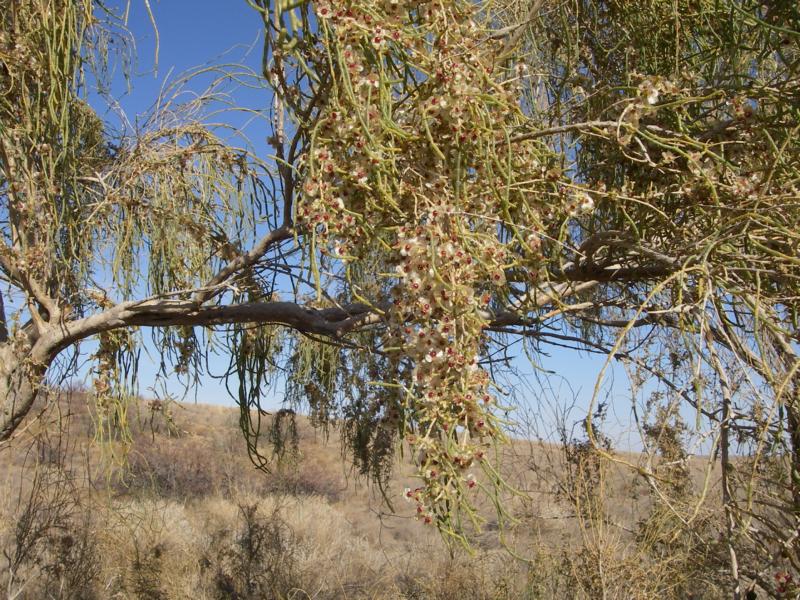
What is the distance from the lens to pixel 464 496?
129 centimetres

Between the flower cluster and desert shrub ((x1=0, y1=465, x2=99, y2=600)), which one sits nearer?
the flower cluster

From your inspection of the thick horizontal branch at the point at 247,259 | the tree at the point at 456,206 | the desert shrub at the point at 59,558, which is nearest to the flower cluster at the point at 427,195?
the tree at the point at 456,206

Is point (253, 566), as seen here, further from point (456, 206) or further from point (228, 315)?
point (456, 206)

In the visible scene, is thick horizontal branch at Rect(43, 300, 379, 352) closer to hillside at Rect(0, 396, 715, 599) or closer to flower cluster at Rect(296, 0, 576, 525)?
hillside at Rect(0, 396, 715, 599)

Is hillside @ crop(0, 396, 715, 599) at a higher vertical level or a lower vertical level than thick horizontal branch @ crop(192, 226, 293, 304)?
lower

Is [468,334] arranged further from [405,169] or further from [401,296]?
[405,169]

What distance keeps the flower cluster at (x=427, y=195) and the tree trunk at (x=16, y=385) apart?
170 centimetres

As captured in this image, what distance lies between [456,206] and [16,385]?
6.90 ft

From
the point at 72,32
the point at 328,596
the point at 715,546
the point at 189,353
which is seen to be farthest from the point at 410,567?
the point at 72,32

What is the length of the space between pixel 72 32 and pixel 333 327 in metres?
1.43

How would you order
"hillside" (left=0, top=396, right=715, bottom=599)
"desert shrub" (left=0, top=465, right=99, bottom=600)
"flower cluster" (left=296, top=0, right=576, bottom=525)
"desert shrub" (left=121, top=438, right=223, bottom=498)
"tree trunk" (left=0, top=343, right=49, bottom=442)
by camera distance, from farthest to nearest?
"desert shrub" (left=121, top=438, right=223, bottom=498) → "desert shrub" (left=0, top=465, right=99, bottom=600) → "hillside" (left=0, top=396, right=715, bottom=599) → "tree trunk" (left=0, top=343, right=49, bottom=442) → "flower cluster" (left=296, top=0, right=576, bottom=525)

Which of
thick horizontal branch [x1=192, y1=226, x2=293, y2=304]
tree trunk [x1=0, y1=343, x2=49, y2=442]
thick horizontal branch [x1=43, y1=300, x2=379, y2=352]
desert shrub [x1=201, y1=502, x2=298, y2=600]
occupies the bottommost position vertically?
desert shrub [x1=201, y1=502, x2=298, y2=600]

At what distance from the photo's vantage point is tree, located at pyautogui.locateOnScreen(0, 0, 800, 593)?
1.38m

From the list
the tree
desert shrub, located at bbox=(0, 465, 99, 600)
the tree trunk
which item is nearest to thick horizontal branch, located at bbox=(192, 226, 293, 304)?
the tree
